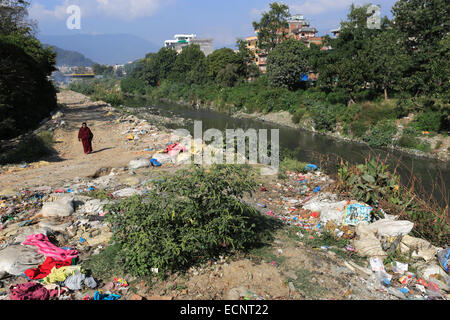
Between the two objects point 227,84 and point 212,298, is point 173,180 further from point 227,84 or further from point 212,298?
point 227,84

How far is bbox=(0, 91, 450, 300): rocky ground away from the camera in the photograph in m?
2.99

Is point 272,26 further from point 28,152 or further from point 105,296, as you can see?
point 105,296

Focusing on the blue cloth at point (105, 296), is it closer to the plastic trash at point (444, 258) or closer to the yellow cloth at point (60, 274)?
the yellow cloth at point (60, 274)

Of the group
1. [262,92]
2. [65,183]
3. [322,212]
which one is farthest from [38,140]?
[262,92]

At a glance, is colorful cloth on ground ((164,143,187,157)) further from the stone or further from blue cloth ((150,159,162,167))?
the stone

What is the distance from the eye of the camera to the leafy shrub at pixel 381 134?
46.2 feet

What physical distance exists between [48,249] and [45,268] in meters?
0.31

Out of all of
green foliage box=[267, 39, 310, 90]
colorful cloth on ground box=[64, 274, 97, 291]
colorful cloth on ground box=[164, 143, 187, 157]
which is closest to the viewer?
colorful cloth on ground box=[64, 274, 97, 291]

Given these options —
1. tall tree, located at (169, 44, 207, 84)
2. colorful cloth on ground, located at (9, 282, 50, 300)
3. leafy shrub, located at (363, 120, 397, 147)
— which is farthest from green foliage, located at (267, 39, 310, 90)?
colorful cloth on ground, located at (9, 282, 50, 300)

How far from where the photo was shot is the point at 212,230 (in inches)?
122

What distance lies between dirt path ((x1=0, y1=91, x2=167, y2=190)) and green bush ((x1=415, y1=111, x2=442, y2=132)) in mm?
11437

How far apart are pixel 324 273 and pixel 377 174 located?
Answer: 2718 mm

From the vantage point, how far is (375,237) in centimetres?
402

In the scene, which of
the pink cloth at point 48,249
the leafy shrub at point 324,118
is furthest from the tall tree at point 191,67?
the pink cloth at point 48,249
